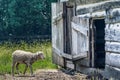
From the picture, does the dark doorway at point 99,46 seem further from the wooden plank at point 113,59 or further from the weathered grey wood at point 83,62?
the wooden plank at point 113,59

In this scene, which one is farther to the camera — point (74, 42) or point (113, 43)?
point (74, 42)

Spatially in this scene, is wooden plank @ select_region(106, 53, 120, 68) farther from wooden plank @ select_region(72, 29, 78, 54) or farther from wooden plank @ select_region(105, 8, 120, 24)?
wooden plank @ select_region(72, 29, 78, 54)

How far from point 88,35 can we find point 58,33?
8.72 ft

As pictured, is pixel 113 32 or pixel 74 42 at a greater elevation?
pixel 113 32

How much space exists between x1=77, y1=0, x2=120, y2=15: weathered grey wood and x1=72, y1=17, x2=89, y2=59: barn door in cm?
20

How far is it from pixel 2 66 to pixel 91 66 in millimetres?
4431

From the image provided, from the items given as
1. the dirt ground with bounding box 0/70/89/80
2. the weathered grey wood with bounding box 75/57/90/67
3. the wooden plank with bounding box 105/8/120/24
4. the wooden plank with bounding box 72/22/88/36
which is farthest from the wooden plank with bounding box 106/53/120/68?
the dirt ground with bounding box 0/70/89/80

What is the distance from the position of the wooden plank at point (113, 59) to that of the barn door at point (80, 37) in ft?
3.46

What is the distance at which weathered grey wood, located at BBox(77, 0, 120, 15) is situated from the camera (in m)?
7.52

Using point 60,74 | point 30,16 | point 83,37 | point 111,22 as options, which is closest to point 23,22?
point 30,16

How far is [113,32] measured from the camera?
750 centimetres

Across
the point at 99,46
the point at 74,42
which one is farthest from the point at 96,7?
the point at 74,42

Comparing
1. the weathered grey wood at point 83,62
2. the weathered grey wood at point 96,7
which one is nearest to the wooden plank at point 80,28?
the weathered grey wood at point 96,7

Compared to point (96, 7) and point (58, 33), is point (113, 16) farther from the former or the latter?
point (58, 33)
